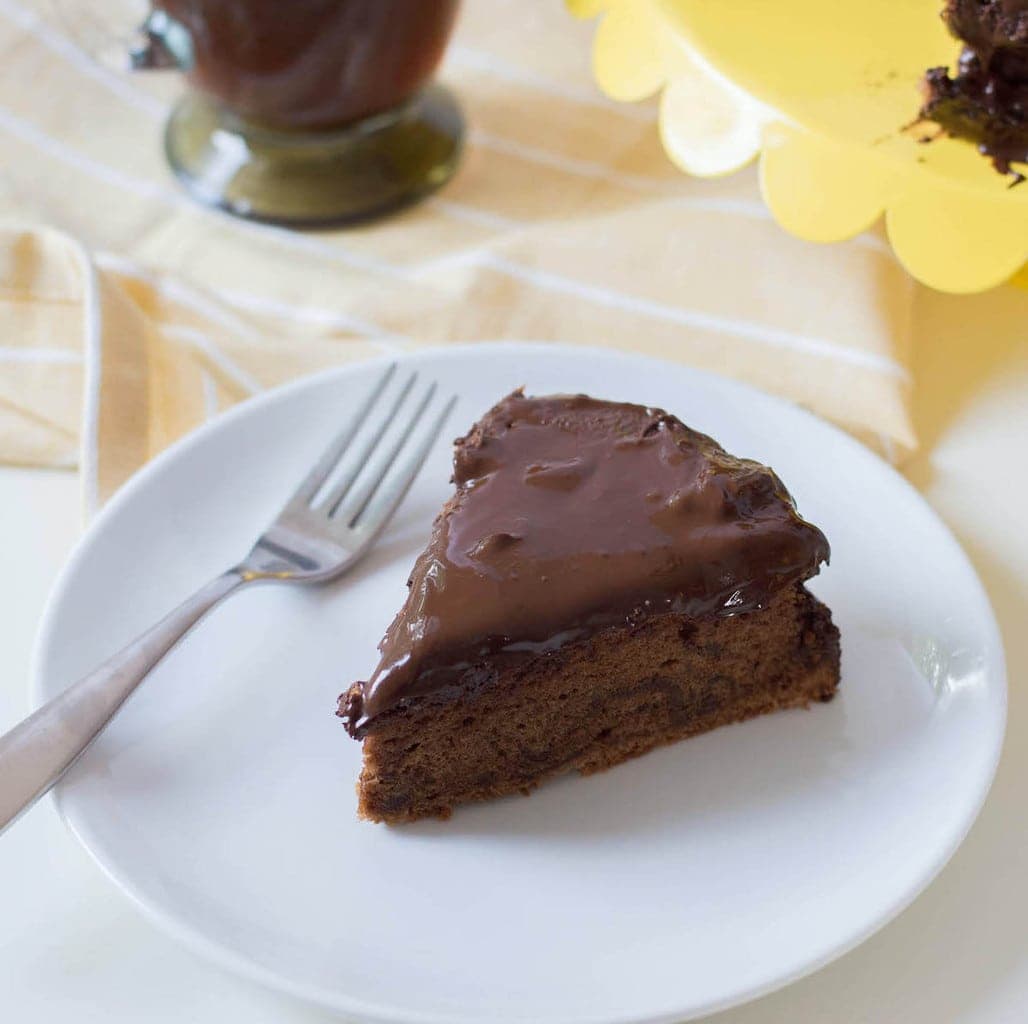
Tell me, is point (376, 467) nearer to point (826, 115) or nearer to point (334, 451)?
point (334, 451)

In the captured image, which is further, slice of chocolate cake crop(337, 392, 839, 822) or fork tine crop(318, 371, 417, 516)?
fork tine crop(318, 371, 417, 516)

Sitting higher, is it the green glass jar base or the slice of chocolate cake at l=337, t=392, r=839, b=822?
the slice of chocolate cake at l=337, t=392, r=839, b=822

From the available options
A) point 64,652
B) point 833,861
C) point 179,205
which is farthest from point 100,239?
point 833,861

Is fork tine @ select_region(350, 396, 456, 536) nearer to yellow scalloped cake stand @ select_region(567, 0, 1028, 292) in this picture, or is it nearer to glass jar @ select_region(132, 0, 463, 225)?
yellow scalloped cake stand @ select_region(567, 0, 1028, 292)

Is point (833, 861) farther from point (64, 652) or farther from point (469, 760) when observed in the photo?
point (64, 652)


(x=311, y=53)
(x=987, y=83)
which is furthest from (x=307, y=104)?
(x=987, y=83)

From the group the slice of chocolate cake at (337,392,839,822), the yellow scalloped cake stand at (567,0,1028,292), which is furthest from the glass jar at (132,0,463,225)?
the slice of chocolate cake at (337,392,839,822)

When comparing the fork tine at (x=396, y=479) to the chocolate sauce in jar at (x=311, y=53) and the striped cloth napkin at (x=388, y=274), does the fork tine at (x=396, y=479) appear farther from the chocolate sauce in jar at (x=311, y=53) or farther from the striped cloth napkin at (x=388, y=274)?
the chocolate sauce in jar at (x=311, y=53)
